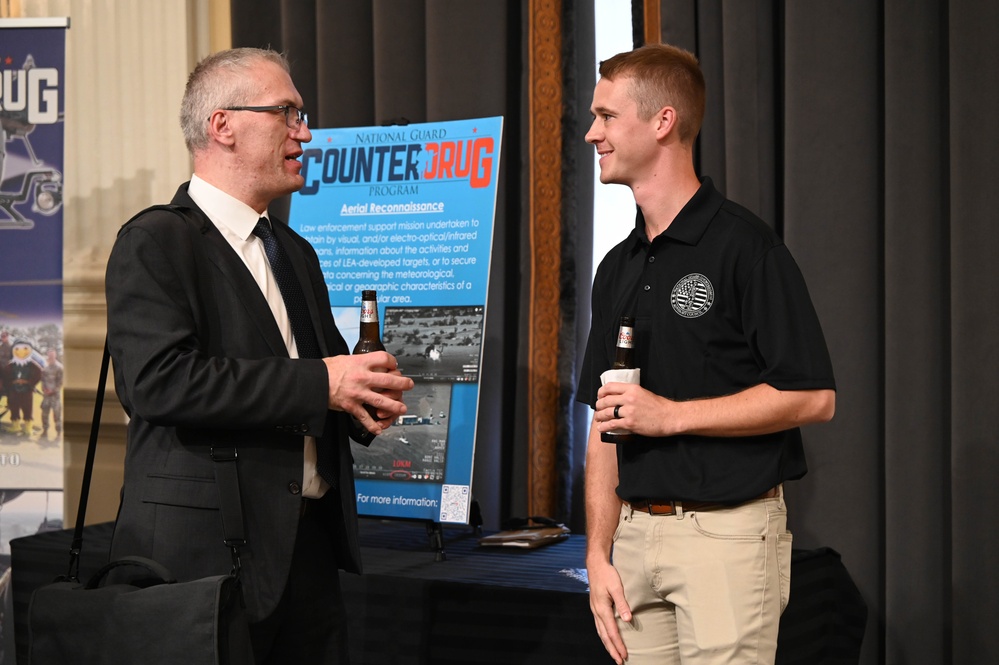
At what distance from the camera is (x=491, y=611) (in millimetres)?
2684

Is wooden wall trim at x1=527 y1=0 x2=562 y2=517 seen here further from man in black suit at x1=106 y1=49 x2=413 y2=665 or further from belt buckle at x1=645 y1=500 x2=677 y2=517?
belt buckle at x1=645 y1=500 x2=677 y2=517

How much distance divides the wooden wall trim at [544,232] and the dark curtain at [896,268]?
0.67 meters

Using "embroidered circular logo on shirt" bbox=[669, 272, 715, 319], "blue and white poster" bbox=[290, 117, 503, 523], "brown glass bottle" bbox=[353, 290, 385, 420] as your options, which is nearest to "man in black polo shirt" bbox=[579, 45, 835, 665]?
"embroidered circular logo on shirt" bbox=[669, 272, 715, 319]

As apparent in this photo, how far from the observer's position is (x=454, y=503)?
123 inches

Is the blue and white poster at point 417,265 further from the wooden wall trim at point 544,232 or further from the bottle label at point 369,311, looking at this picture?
the bottle label at point 369,311

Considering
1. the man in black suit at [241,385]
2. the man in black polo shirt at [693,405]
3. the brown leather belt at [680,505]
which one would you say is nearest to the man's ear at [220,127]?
the man in black suit at [241,385]

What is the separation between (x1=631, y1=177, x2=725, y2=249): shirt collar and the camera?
1.91m

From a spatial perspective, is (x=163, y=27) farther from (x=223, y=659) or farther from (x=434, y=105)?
(x=223, y=659)

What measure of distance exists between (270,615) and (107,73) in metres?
3.34

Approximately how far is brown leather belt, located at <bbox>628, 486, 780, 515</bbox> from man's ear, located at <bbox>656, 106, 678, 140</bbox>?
71 cm

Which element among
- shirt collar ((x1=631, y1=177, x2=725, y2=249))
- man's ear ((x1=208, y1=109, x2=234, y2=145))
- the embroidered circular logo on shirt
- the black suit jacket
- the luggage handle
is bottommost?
the luggage handle

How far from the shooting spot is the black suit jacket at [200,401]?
1.73 m

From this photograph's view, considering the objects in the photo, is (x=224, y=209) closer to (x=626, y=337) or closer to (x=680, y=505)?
(x=626, y=337)

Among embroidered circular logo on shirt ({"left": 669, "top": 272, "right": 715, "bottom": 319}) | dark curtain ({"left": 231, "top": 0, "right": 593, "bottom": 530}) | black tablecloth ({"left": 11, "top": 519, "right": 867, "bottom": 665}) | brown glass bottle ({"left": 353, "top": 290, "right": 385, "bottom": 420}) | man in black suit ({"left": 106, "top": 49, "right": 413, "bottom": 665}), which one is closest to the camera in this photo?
man in black suit ({"left": 106, "top": 49, "right": 413, "bottom": 665})
